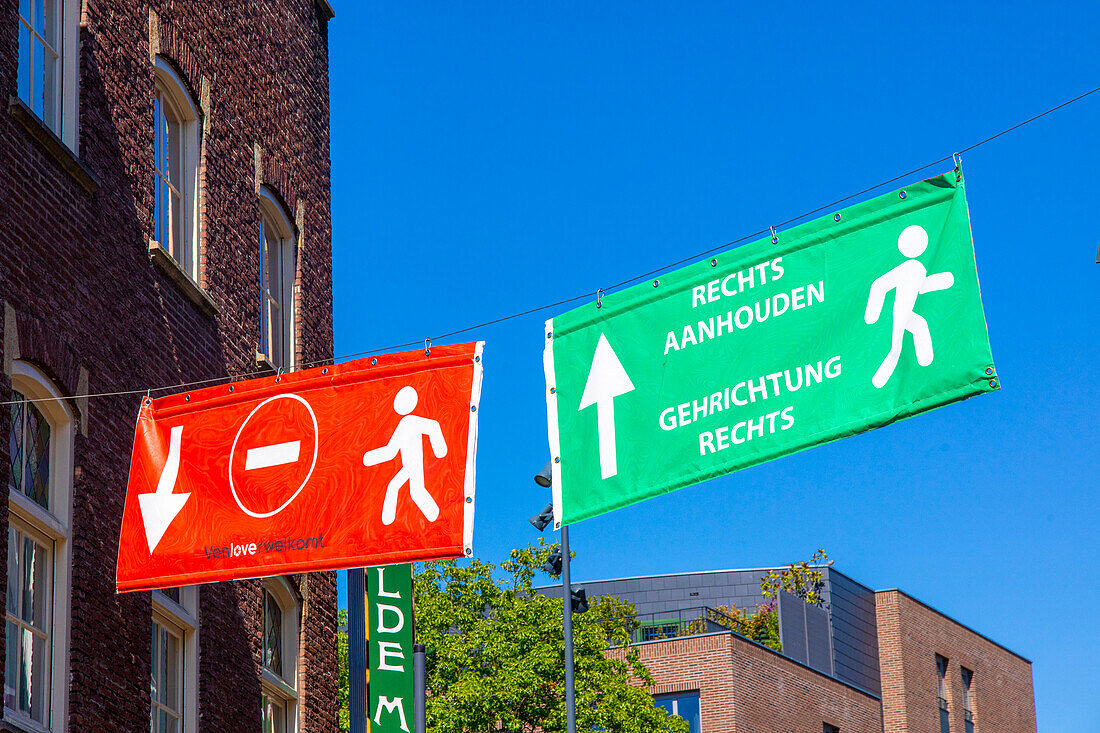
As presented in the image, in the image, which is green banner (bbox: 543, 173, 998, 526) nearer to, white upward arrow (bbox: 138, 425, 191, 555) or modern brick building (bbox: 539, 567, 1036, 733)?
white upward arrow (bbox: 138, 425, 191, 555)

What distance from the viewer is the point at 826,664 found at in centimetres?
4559

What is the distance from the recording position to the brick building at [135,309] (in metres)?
10.9

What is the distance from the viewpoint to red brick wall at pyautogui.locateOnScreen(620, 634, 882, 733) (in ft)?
127

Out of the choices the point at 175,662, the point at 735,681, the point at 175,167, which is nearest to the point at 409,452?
the point at 175,662

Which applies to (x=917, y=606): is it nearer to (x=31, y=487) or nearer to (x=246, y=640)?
Answer: (x=246, y=640)

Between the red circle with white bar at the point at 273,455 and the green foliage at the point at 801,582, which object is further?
the green foliage at the point at 801,582

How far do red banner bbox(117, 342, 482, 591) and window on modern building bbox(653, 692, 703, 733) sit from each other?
30.2 m

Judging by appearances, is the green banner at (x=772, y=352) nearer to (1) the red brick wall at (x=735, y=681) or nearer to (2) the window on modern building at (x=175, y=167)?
(2) the window on modern building at (x=175, y=167)

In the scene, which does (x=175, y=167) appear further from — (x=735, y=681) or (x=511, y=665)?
(x=735, y=681)

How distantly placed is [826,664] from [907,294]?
1525 inches

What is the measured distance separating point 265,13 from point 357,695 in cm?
735

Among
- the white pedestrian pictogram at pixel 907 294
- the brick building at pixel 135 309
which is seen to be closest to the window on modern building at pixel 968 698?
the brick building at pixel 135 309

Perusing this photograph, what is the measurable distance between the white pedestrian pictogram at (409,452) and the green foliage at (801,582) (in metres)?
36.6

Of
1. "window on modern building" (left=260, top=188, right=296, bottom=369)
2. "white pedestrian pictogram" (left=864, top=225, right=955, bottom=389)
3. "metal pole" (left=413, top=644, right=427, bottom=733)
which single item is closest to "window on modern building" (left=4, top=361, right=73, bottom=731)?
"window on modern building" (left=260, top=188, right=296, bottom=369)
